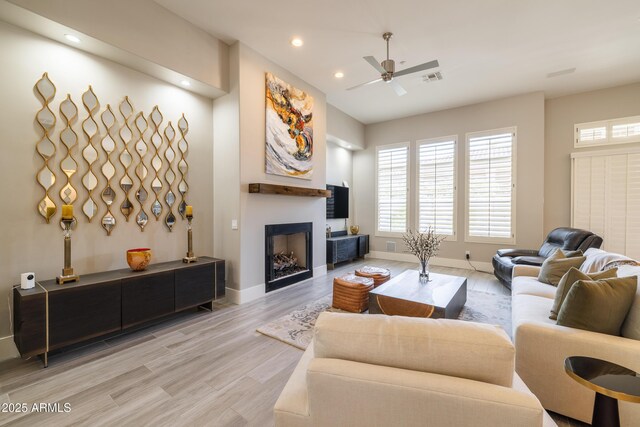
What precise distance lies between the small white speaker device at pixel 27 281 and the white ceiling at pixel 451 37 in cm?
303

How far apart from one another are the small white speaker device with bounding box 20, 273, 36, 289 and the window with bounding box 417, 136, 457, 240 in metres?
6.26

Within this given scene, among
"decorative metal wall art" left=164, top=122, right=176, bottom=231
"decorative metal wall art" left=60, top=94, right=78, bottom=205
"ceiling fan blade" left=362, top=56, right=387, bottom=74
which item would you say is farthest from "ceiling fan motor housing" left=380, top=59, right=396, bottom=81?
"decorative metal wall art" left=60, top=94, right=78, bottom=205

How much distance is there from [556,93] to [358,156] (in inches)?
163

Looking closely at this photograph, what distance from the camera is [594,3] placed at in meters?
2.97

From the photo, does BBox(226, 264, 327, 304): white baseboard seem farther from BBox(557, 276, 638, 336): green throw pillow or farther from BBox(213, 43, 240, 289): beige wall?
BBox(557, 276, 638, 336): green throw pillow

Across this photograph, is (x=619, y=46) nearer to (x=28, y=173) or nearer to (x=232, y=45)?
(x=232, y=45)

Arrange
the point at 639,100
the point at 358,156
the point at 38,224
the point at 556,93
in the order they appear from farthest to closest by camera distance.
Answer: the point at 358,156 → the point at 556,93 → the point at 639,100 → the point at 38,224

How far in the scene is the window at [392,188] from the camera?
261 inches

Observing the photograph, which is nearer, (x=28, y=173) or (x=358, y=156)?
(x=28, y=173)

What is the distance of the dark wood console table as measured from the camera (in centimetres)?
220

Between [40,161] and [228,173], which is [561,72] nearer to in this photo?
[228,173]

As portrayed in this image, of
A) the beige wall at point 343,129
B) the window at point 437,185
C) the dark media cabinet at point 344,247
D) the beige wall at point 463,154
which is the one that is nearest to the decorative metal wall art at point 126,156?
the dark media cabinet at point 344,247

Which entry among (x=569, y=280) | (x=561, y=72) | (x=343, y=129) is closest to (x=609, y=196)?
(x=561, y=72)

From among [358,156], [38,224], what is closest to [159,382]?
[38,224]
